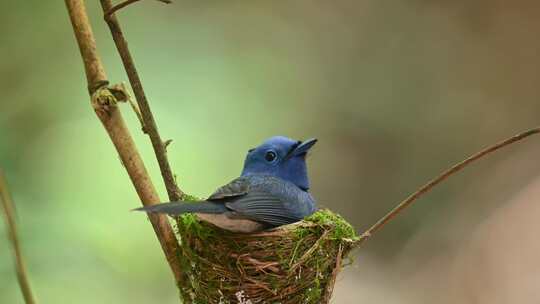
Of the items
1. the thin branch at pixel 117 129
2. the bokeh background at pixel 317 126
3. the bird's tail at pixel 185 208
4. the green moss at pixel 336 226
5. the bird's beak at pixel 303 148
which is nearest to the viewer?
the bird's tail at pixel 185 208

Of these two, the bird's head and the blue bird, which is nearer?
the blue bird

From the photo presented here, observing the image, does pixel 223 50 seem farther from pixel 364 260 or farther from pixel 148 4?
pixel 364 260

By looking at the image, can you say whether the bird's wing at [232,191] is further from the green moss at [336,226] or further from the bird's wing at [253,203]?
the green moss at [336,226]

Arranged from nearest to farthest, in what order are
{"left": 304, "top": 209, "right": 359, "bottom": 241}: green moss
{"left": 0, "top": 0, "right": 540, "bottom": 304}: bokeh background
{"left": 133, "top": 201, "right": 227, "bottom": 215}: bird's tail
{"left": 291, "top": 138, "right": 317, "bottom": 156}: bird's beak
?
1. {"left": 133, "top": 201, "right": 227, "bottom": 215}: bird's tail
2. {"left": 304, "top": 209, "right": 359, "bottom": 241}: green moss
3. {"left": 291, "top": 138, "right": 317, "bottom": 156}: bird's beak
4. {"left": 0, "top": 0, "right": 540, "bottom": 304}: bokeh background

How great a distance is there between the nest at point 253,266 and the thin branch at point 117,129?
0.06 meters

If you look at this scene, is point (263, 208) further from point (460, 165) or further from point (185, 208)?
point (460, 165)

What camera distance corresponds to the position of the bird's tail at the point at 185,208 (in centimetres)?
99

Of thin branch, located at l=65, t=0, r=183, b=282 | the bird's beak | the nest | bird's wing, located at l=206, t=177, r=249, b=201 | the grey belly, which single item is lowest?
the nest

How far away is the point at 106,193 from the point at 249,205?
3.22 ft

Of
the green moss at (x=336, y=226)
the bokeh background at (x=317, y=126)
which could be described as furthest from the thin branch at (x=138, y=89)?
the bokeh background at (x=317, y=126)

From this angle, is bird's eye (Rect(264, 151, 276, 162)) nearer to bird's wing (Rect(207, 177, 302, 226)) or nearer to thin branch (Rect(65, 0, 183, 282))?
bird's wing (Rect(207, 177, 302, 226))

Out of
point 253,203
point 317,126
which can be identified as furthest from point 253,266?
point 317,126

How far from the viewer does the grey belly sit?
3.85ft

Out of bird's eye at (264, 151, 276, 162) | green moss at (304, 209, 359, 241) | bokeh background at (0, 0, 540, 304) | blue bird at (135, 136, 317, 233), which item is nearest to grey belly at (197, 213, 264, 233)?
blue bird at (135, 136, 317, 233)
